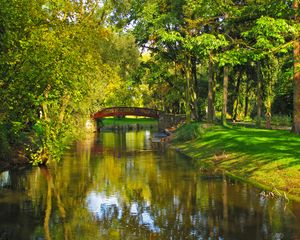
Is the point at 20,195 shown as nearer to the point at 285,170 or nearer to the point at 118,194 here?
the point at 118,194

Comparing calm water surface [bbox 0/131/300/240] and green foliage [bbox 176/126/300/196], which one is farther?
green foliage [bbox 176/126/300/196]

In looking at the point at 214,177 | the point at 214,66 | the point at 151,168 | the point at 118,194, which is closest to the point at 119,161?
the point at 151,168

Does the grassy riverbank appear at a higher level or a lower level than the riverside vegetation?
lower

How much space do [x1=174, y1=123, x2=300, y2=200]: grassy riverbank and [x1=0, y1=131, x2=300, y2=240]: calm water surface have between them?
4.78 ft

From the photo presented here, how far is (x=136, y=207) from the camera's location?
19453 millimetres

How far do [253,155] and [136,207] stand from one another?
11.7 m

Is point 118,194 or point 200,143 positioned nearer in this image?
point 118,194

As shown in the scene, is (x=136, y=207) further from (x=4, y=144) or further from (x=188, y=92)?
(x=188, y=92)

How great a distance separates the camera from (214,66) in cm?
5478

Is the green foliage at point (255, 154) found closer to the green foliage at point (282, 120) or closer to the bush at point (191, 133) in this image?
the bush at point (191, 133)

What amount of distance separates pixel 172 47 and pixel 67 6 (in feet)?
84.5

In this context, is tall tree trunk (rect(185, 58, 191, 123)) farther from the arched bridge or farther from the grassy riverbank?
the arched bridge

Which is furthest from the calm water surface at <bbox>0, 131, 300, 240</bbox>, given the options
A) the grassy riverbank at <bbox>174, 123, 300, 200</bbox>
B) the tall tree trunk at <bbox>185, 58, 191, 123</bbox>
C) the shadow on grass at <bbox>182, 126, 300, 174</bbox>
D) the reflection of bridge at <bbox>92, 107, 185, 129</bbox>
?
the reflection of bridge at <bbox>92, 107, 185, 129</bbox>

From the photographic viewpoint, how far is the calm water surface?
15414 mm
